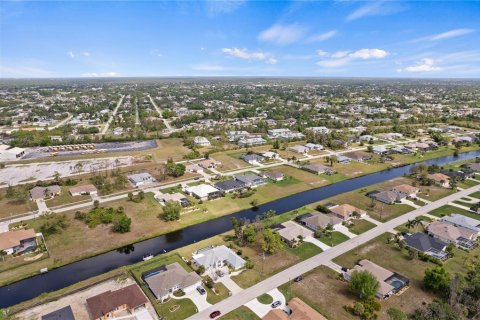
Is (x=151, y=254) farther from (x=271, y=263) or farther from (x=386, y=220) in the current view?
(x=386, y=220)

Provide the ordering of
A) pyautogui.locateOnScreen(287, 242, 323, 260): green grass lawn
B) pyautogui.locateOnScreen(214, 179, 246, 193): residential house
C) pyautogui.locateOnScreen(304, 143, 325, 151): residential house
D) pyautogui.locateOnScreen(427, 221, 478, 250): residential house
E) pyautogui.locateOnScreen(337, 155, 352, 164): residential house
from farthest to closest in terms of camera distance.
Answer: pyautogui.locateOnScreen(304, 143, 325, 151): residential house → pyautogui.locateOnScreen(337, 155, 352, 164): residential house → pyautogui.locateOnScreen(214, 179, 246, 193): residential house → pyautogui.locateOnScreen(427, 221, 478, 250): residential house → pyautogui.locateOnScreen(287, 242, 323, 260): green grass lawn

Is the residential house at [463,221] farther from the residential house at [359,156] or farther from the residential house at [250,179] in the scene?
the residential house at [359,156]

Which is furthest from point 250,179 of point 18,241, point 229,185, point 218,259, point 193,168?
point 18,241

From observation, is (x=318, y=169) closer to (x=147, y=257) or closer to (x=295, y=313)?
(x=147, y=257)

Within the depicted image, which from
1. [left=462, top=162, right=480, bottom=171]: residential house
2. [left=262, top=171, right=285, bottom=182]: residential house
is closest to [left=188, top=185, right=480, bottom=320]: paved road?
[left=262, top=171, right=285, bottom=182]: residential house

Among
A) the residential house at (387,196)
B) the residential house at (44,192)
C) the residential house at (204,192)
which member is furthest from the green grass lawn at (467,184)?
the residential house at (44,192)

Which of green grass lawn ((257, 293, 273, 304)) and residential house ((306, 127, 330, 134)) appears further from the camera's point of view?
residential house ((306, 127, 330, 134))

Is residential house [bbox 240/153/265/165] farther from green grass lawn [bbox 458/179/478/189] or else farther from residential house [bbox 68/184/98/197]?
Result: green grass lawn [bbox 458/179/478/189]
